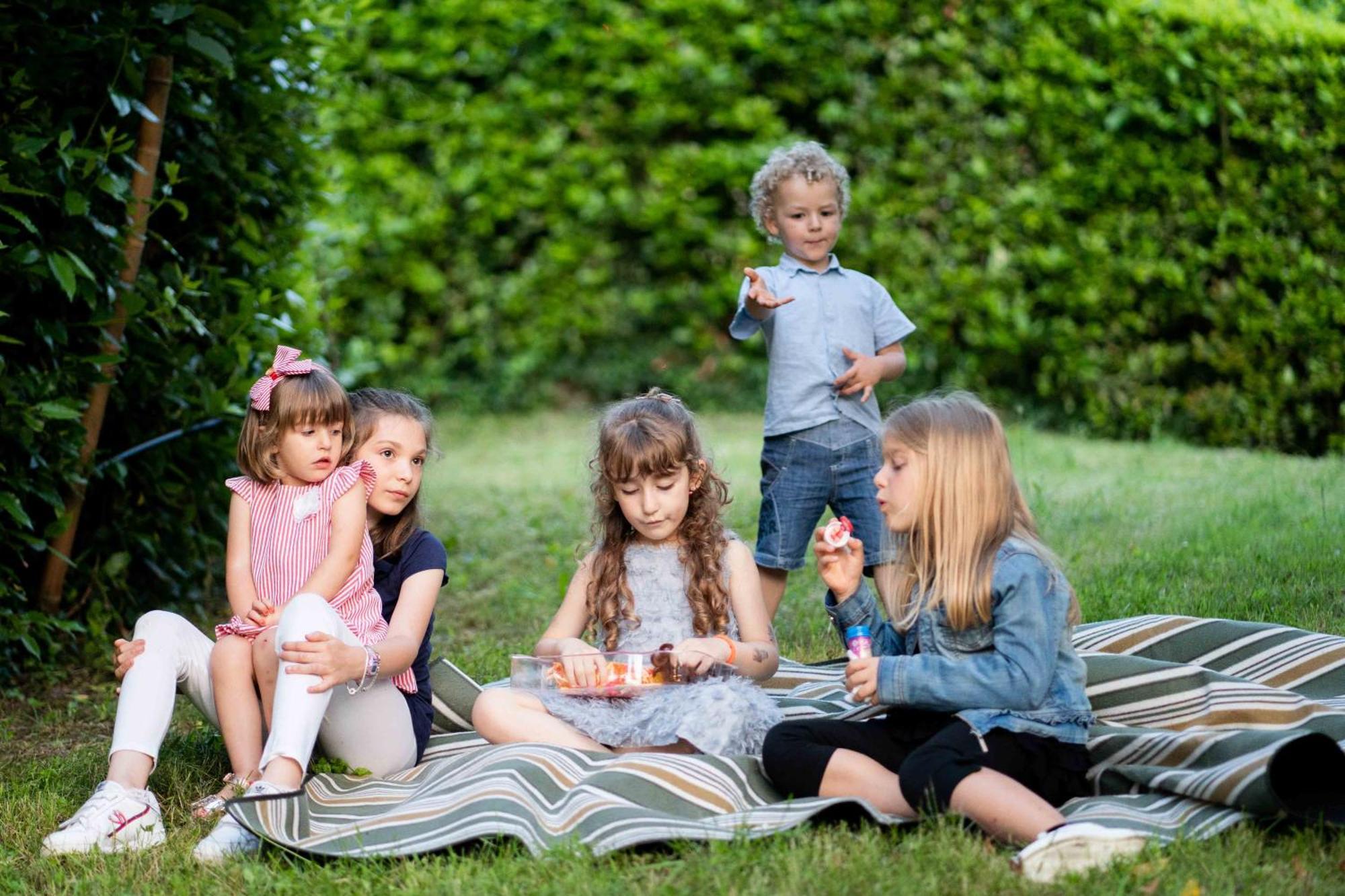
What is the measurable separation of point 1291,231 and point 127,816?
6.50 meters

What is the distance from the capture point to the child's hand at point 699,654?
3.47 metres

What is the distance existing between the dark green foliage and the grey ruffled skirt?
178 cm

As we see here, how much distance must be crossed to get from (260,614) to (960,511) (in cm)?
162

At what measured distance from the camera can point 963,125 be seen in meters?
8.63

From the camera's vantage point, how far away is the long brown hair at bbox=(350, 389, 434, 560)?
368cm

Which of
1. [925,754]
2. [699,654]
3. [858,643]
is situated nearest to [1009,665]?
[925,754]

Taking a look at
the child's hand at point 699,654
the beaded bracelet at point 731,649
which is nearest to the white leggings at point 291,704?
the child's hand at point 699,654

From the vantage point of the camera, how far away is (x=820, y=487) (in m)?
4.51

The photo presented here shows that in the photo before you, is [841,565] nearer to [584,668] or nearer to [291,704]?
[584,668]

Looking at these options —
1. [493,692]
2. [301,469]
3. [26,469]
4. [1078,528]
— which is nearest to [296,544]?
[301,469]

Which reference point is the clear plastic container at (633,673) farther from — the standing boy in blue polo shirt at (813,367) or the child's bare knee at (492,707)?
the standing boy in blue polo shirt at (813,367)

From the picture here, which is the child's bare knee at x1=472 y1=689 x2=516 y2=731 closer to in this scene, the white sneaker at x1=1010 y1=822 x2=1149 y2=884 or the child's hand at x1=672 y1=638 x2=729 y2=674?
the child's hand at x1=672 y1=638 x2=729 y2=674

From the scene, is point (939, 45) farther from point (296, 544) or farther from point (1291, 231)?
point (296, 544)

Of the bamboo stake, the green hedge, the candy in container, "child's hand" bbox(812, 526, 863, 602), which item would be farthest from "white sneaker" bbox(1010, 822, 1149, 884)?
the green hedge
